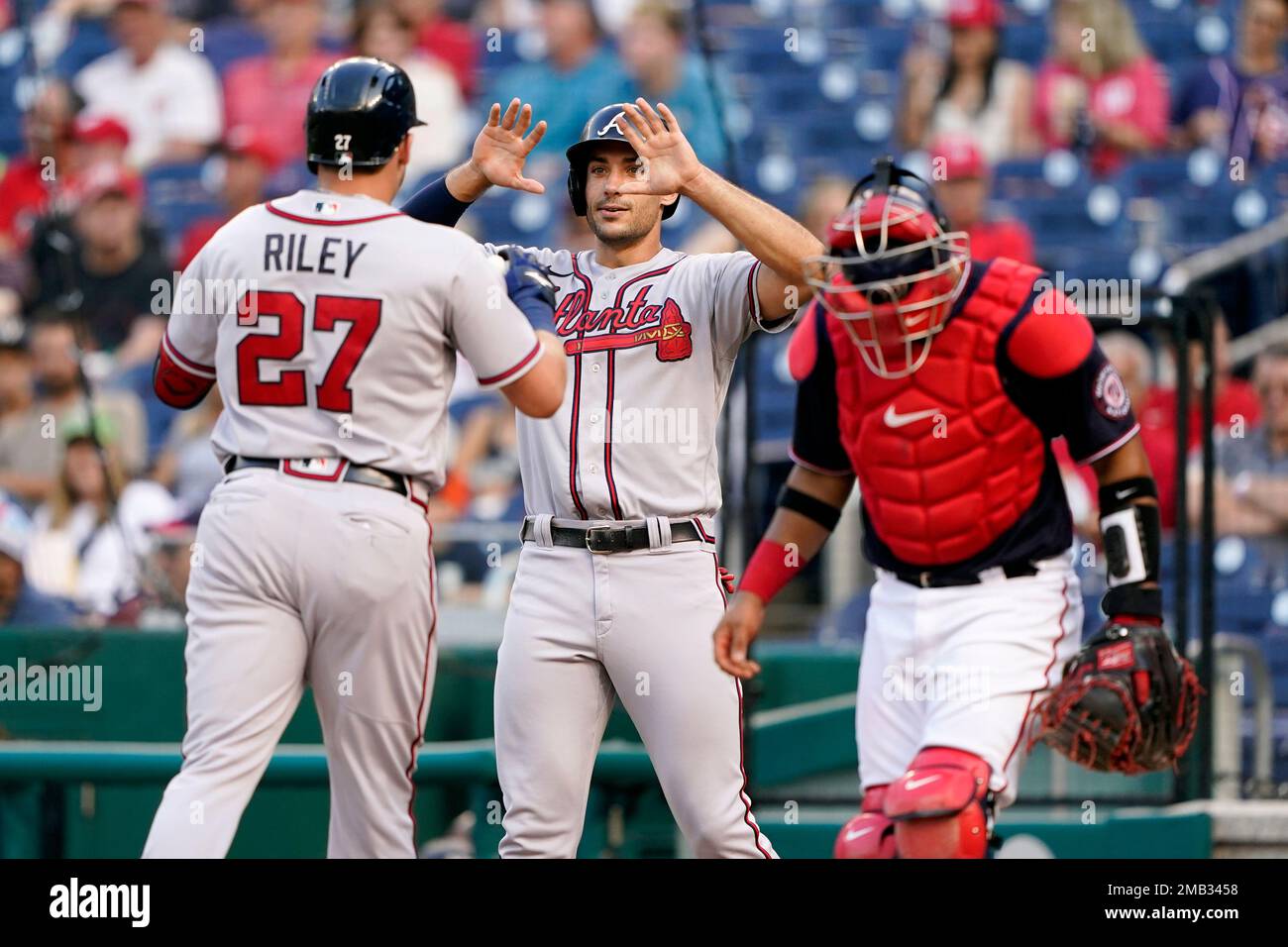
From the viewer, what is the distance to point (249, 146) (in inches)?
375

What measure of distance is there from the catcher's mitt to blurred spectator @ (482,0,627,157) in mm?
5756

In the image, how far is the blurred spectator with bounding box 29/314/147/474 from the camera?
8117 mm

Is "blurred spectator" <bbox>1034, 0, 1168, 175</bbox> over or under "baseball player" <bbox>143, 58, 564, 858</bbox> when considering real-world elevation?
over

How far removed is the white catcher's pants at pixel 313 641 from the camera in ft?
11.7

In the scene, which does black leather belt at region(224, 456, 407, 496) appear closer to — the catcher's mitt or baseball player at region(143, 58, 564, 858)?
baseball player at region(143, 58, 564, 858)

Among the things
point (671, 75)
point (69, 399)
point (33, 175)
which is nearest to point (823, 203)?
point (671, 75)

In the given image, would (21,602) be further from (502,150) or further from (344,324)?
(344,324)

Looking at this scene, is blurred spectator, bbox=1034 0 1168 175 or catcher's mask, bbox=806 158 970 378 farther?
blurred spectator, bbox=1034 0 1168 175

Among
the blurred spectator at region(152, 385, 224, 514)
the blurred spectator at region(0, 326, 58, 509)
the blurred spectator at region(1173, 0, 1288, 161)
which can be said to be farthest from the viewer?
the blurred spectator at region(1173, 0, 1288, 161)

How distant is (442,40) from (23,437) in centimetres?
349

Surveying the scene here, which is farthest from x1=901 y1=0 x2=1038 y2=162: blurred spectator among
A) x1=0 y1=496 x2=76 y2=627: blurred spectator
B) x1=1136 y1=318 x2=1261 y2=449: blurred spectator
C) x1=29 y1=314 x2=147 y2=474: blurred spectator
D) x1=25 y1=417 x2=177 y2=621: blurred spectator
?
x1=0 y1=496 x2=76 y2=627: blurred spectator

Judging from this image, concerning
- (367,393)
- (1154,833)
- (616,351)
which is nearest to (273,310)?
(367,393)
